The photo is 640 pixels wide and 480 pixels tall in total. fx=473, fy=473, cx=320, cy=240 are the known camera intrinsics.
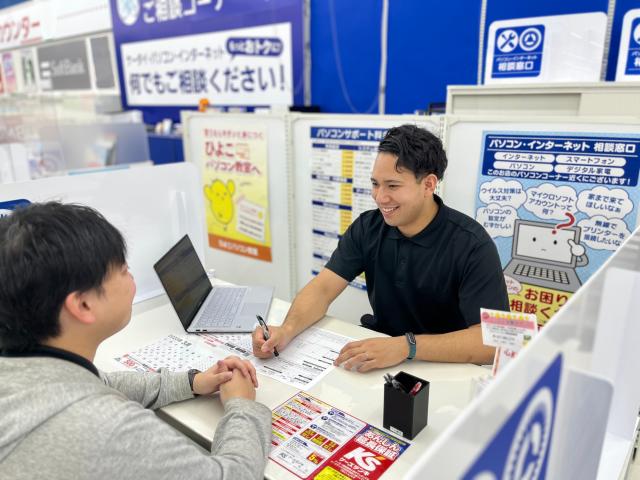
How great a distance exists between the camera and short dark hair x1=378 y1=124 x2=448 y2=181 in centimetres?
151

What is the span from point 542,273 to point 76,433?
6.13ft

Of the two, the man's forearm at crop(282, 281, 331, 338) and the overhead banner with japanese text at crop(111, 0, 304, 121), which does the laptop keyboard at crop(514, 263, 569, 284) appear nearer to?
the man's forearm at crop(282, 281, 331, 338)

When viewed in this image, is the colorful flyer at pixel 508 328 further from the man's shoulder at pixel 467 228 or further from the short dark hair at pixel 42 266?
the man's shoulder at pixel 467 228

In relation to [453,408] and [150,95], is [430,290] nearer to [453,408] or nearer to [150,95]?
[453,408]

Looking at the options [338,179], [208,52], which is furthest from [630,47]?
[208,52]

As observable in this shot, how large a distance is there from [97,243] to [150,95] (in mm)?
5813

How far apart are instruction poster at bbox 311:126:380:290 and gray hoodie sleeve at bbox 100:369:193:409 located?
1558 mm

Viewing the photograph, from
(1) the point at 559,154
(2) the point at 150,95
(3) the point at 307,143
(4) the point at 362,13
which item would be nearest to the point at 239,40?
(4) the point at 362,13

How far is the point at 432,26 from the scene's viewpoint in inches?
139

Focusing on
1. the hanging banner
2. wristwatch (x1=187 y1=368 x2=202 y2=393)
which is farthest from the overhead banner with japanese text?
wristwatch (x1=187 y1=368 x2=202 y2=393)

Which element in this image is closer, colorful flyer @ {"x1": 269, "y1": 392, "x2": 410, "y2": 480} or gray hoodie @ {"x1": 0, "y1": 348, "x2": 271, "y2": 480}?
gray hoodie @ {"x1": 0, "y1": 348, "x2": 271, "y2": 480}

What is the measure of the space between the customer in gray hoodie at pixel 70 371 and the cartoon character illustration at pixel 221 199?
237cm

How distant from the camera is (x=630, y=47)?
2609 millimetres

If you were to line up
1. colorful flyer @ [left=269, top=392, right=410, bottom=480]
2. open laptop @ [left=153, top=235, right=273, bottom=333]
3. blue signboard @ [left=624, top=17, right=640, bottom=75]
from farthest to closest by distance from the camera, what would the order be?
1. blue signboard @ [left=624, top=17, right=640, bottom=75]
2. open laptop @ [left=153, top=235, right=273, bottom=333]
3. colorful flyer @ [left=269, top=392, right=410, bottom=480]
